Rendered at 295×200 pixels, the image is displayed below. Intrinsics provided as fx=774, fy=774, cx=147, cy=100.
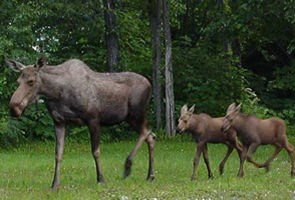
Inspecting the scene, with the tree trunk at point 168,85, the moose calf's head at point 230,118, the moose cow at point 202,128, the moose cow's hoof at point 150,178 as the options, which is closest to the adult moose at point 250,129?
the moose calf's head at point 230,118

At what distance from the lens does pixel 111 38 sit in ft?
93.5

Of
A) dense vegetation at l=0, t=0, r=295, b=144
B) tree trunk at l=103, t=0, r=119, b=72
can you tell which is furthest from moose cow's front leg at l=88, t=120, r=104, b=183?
tree trunk at l=103, t=0, r=119, b=72

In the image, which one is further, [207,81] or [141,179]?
[207,81]

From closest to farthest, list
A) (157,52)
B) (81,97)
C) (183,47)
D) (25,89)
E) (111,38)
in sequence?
(25,89) < (81,97) < (111,38) < (157,52) < (183,47)

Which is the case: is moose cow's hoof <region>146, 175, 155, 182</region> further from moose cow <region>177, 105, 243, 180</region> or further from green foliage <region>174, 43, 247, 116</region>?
green foliage <region>174, 43, 247, 116</region>

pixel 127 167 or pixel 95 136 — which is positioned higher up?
pixel 95 136

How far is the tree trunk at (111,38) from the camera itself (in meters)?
28.0

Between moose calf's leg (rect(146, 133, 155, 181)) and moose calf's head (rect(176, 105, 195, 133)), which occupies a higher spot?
moose calf's head (rect(176, 105, 195, 133))

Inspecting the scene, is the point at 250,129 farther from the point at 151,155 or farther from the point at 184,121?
the point at 151,155

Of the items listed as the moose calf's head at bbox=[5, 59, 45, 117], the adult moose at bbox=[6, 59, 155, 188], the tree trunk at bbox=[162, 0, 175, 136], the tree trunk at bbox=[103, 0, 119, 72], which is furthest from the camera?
the tree trunk at bbox=[103, 0, 119, 72]

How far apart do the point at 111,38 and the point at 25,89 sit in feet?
52.7

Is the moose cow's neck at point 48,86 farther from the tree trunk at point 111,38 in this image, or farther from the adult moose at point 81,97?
the tree trunk at point 111,38

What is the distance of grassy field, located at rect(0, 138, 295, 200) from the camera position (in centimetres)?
1165

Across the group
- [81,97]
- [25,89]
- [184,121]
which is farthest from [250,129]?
[25,89]
